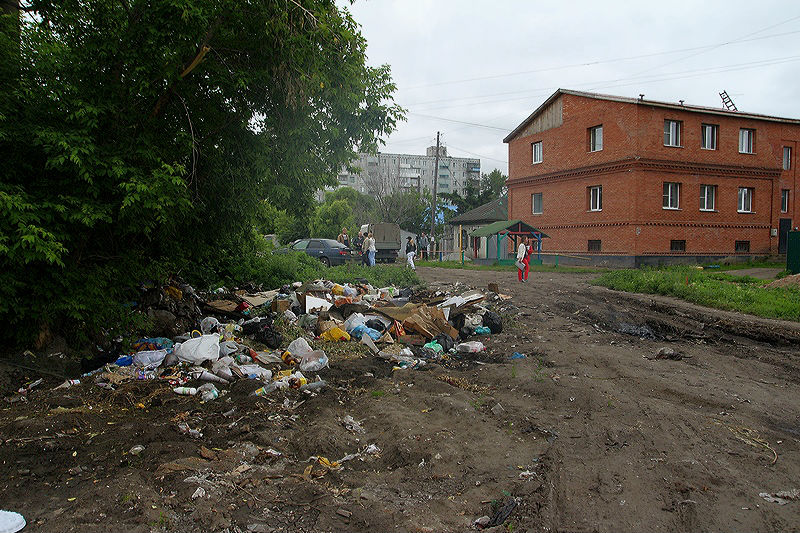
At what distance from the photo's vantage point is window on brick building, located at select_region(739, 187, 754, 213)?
2709 cm

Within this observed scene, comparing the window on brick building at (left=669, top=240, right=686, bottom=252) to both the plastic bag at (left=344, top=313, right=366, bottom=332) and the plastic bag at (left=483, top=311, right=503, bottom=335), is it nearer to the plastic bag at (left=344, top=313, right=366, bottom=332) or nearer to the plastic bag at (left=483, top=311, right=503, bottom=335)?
the plastic bag at (left=483, top=311, right=503, bottom=335)

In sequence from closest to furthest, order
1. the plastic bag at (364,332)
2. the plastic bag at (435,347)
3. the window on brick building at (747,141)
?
the plastic bag at (435,347), the plastic bag at (364,332), the window on brick building at (747,141)

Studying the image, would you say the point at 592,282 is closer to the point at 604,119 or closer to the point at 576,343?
the point at 576,343

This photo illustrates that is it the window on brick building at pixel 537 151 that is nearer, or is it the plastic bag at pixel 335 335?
the plastic bag at pixel 335 335

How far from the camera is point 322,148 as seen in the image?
8.82 metres

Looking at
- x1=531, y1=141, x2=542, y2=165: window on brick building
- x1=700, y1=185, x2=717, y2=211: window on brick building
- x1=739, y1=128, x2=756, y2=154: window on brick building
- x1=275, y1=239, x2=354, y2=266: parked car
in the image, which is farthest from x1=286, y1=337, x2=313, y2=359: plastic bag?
x1=739, y1=128, x2=756, y2=154: window on brick building

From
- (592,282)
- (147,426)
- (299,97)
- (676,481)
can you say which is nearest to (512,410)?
(676,481)

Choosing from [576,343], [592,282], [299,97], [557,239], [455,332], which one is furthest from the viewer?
[557,239]

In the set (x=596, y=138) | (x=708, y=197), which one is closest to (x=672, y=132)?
(x=596, y=138)

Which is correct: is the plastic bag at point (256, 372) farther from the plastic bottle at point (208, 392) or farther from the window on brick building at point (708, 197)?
the window on brick building at point (708, 197)

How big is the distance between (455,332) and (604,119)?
2120 cm

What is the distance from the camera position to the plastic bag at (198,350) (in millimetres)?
6582

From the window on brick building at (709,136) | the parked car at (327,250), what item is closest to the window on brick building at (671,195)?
the window on brick building at (709,136)

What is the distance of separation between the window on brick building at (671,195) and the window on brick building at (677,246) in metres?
1.76
